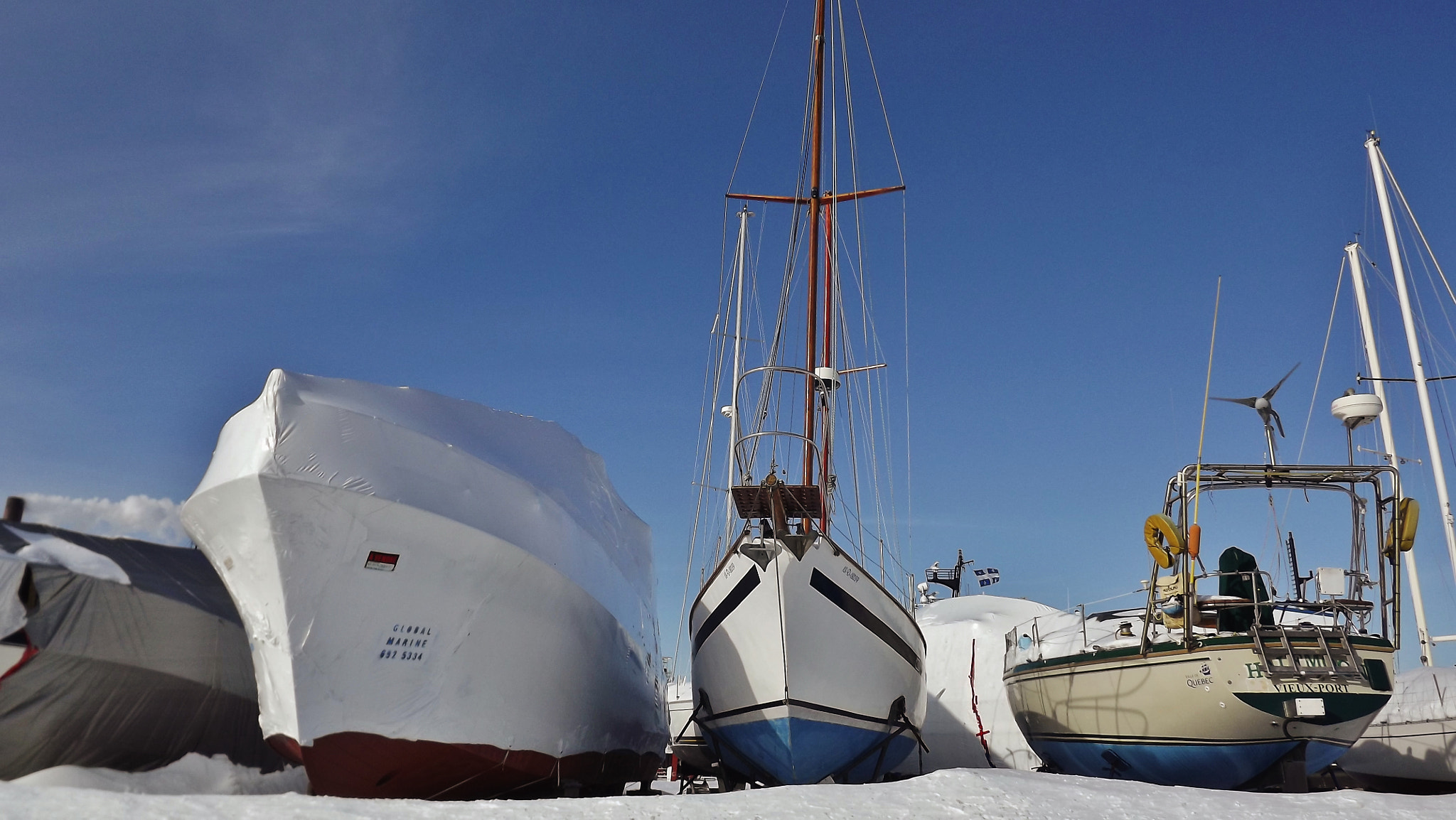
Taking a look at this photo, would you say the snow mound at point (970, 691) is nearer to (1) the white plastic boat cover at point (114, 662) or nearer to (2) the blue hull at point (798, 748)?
(2) the blue hull at point (798, 748)

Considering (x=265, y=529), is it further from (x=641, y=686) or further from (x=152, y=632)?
(x=641, y=686)

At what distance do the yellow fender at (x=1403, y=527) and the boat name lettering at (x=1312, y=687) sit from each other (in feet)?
5.98

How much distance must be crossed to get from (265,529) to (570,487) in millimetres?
4621

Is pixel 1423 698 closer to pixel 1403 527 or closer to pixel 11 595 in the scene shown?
pixel 1403 527

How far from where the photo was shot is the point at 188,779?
34.9 ft

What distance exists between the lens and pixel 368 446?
32.1 feet

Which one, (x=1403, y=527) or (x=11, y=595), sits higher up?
(x=1403, y=527)

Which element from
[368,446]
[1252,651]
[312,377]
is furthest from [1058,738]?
[312,377]

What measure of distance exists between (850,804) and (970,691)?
2049 centimetres

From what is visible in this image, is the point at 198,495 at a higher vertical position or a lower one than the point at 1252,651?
higher

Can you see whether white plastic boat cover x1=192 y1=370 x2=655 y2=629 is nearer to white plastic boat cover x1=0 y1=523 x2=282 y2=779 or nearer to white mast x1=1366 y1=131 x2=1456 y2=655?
white plastic boat cover x1=0 y1=523 x2=282 y2=779

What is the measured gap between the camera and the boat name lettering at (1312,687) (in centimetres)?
1073

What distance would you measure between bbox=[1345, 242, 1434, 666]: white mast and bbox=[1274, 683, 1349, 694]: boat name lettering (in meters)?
9.00

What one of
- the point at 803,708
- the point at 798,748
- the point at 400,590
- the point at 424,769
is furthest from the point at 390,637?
the point at 798,748
